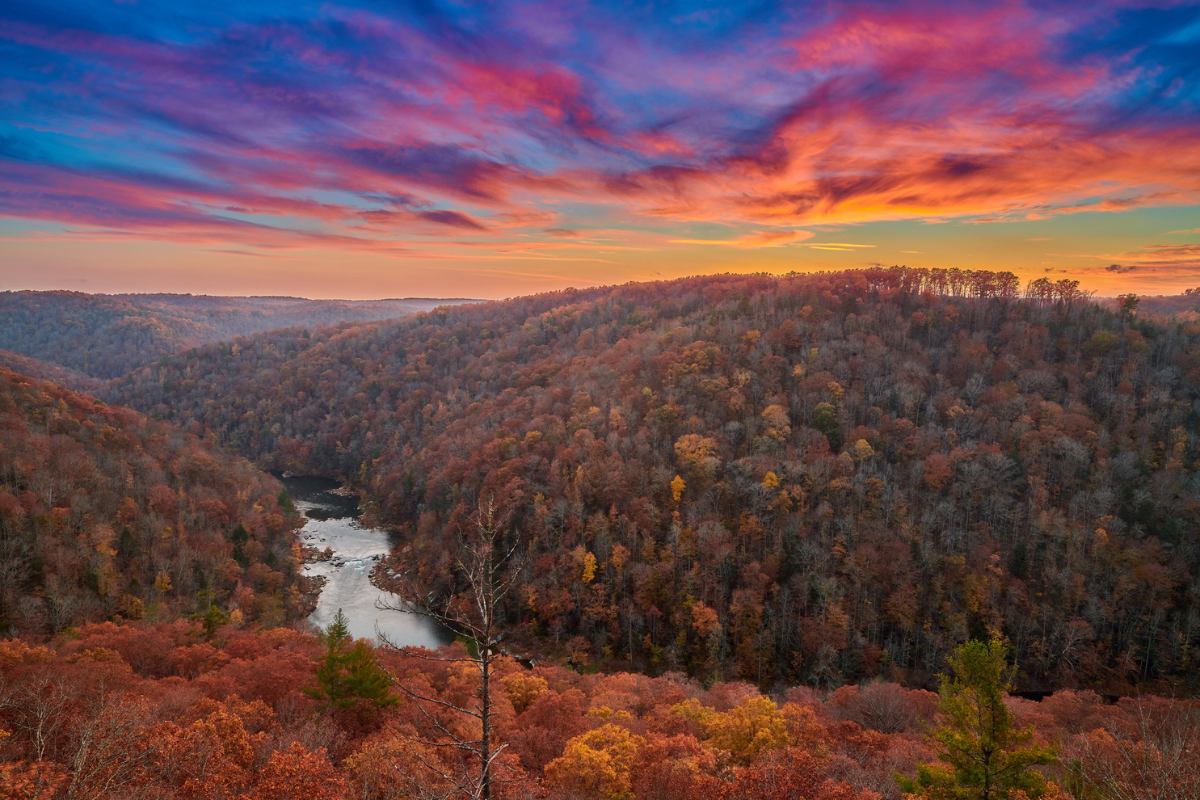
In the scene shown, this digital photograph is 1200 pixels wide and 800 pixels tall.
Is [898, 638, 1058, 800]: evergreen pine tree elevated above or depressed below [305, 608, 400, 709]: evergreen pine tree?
above

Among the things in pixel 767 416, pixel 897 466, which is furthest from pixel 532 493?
pixel 897 466

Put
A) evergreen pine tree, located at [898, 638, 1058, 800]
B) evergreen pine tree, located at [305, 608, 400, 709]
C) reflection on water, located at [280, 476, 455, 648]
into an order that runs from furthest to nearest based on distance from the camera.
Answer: reflection on water, located at [280, 476, 455, 648]
evergreen pine tree, located at [305, 608, 400, 709]
evergreen pine tree, located at [898, 638, 1058, 800]

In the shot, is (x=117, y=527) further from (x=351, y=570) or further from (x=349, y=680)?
(x=349, y=680)

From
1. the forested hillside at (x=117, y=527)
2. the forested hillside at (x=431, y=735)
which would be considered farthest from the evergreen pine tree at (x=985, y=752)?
the forested hillside at (x=117, y=527)

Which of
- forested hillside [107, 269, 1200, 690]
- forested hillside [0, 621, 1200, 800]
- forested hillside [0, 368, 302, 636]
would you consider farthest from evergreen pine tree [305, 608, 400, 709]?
forested hillside [107, 269, 1200, 690]

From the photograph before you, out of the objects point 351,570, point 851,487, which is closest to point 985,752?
point 851,487

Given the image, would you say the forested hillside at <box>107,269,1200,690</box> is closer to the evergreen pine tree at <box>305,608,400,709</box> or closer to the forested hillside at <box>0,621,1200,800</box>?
the forested hillside at <box>0,621,1200,800</box>
